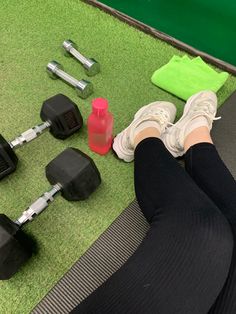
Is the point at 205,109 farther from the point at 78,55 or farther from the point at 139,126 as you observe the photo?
the point at 78,55

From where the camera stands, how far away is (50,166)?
1.01 metres

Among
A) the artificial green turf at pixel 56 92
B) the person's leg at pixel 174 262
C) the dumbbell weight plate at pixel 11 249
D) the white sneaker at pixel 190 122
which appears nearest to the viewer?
the person's leg at pixel 174 262

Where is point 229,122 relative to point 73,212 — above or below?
below

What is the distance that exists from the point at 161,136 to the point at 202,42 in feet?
2.03

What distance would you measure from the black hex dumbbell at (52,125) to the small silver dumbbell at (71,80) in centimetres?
17

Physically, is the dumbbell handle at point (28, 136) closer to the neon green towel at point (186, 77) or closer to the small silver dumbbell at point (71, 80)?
the small silver dumbbell at point (71, 80)

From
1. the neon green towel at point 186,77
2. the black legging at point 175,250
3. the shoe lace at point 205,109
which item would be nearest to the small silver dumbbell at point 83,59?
the neon green towel at point 186,77

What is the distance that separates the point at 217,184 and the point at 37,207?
53 centimetres

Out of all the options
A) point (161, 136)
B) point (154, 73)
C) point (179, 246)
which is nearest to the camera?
point (179, 246)

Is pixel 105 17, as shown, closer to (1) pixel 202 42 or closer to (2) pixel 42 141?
(1) pixel 202 42

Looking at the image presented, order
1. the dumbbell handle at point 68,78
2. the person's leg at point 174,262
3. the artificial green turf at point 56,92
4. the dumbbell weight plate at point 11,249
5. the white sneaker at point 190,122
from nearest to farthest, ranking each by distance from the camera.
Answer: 1. the person's leg at point 174,262
2. the dumbbell weight plate at point 11,249
3. the artificial green turf at point 56,92
4. the white sneaker at point 190,122
5. the dumbbell handle at point 68,78

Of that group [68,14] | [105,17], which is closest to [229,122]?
[105,17]

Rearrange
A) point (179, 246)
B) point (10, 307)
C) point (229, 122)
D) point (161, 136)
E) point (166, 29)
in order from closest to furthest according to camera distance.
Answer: point (179, 246), point (10, 307), point (161, 136), point (229, 122), point (166, 29)

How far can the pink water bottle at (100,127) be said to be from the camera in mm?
1050
